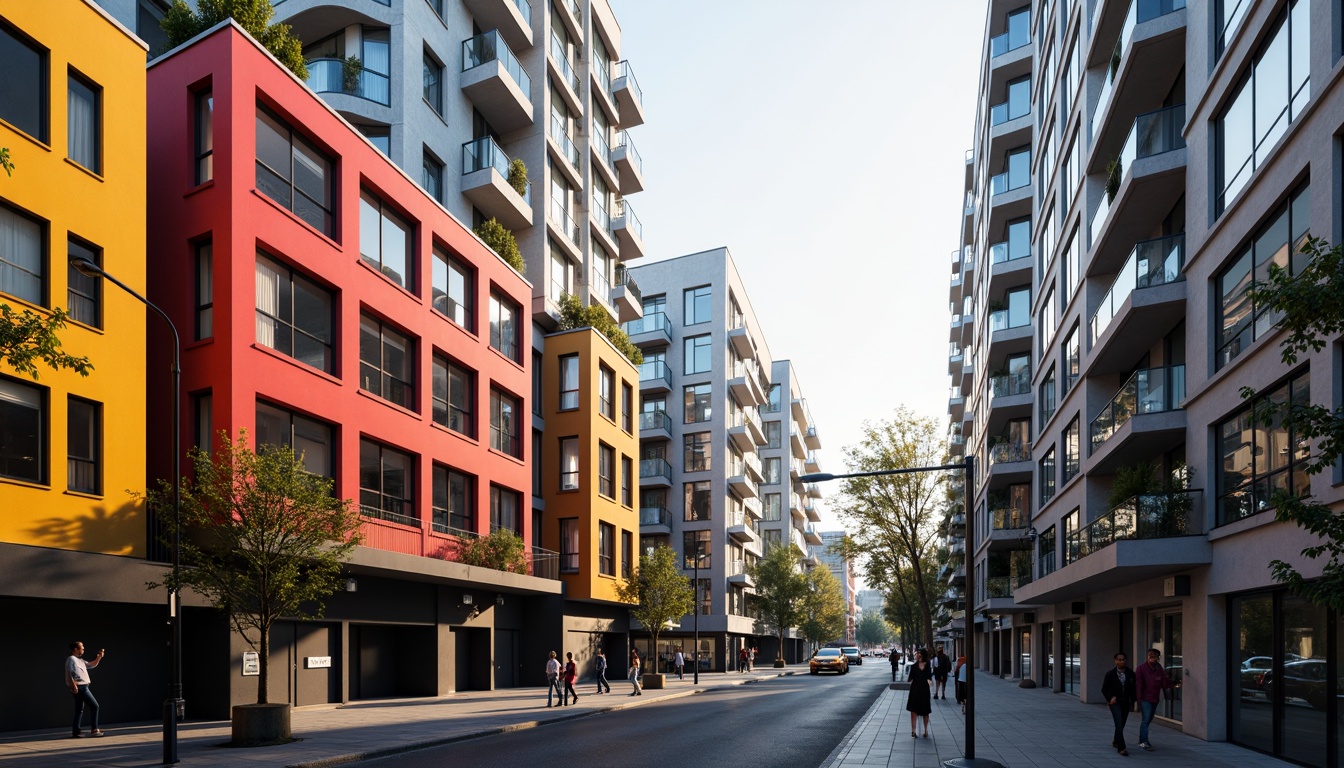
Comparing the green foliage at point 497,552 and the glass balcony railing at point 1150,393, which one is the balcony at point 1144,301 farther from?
the green foliage at point 497,552

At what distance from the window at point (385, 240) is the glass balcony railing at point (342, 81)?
4.76 meters

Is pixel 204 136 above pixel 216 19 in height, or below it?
below

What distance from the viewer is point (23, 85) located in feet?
59.7

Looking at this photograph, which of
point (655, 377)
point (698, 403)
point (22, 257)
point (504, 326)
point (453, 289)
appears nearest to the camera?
point (22, 257)

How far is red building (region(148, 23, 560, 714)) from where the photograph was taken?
21766mm

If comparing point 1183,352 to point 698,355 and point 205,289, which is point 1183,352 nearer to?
point 205,289

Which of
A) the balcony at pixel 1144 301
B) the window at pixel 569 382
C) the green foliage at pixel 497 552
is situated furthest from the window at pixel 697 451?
the balcony at pixel 1144 301

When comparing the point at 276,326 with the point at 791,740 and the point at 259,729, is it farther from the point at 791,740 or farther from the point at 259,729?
the point at 791,740

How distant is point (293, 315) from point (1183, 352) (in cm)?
2084

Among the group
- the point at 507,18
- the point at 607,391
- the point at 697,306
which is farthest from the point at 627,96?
the point at 697,306

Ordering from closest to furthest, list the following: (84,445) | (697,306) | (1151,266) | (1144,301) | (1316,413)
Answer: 1. (1316,413)
2. (84,445)
3. (1144,301)
4. (1151,266)
5. (697,306)

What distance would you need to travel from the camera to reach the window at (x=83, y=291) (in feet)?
61.6

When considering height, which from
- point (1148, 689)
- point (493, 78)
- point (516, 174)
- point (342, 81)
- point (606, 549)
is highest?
point (493, 78)

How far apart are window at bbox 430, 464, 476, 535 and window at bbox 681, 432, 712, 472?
32990 millimetres
